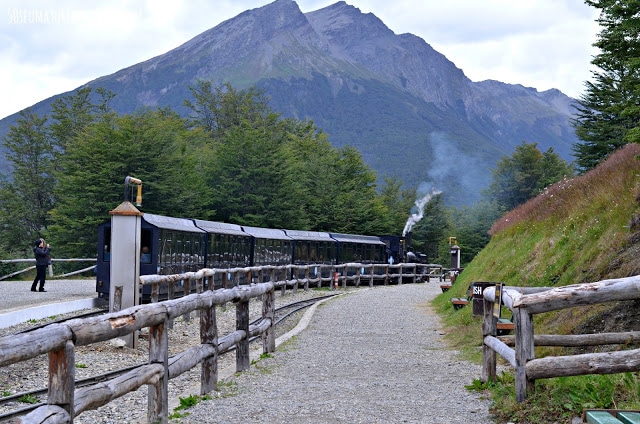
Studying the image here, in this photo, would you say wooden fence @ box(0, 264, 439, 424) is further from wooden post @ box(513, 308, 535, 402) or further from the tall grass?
the tall grass

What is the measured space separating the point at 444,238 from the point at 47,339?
8632 centimetres

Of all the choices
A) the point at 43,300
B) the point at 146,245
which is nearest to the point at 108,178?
the point at 43,300

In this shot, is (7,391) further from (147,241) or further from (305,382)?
(147,241)

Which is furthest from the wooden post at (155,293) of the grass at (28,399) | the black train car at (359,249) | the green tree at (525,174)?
the green tree at (525,174)

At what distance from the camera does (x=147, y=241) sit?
23750mm

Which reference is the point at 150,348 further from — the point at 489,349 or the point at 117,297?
the point at 117,297

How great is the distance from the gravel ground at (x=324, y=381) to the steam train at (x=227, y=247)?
656 centimetres

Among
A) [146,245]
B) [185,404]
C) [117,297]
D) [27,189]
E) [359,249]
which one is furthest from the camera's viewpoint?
[27,189]

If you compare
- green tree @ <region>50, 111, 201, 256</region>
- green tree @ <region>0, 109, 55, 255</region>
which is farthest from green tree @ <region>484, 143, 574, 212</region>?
green tree @ <region>0, 109, 55, 255</region>

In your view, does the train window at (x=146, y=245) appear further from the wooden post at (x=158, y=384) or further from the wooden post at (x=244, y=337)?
the wooden post at (x=158, y=384)

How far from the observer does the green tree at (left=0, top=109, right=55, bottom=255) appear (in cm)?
6606

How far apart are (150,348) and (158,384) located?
1.03 ft

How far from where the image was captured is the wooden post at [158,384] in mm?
6883

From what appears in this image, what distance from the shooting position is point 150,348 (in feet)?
22.8
